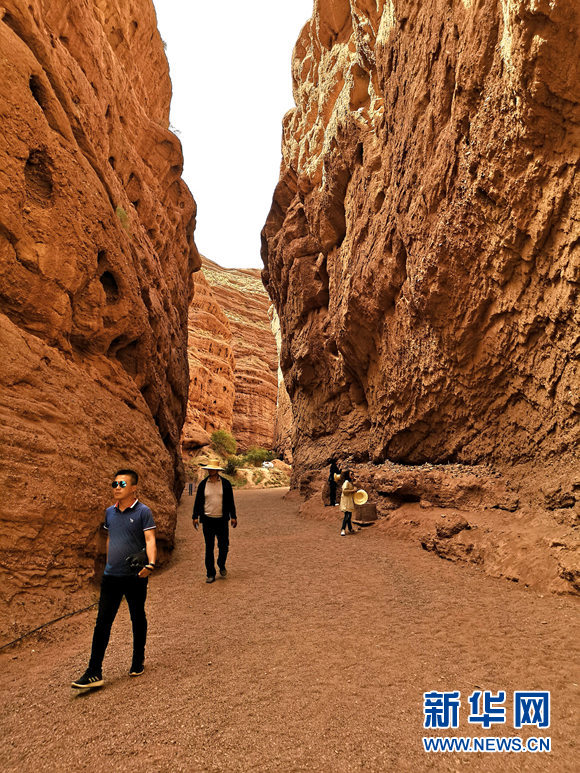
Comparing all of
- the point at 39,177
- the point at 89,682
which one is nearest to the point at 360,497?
the point at 89,682

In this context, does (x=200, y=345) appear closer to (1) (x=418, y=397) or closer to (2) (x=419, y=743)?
(1) (x=418, y=397)

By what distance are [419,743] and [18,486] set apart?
515 centimetres

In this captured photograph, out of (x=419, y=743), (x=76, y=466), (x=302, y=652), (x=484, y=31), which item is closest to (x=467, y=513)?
(x=302, y=652)

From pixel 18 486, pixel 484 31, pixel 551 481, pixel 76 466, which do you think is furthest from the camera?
pixel 484 31

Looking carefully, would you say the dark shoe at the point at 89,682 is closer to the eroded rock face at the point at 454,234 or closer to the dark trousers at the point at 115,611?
the dark trousers at the point at 115,611

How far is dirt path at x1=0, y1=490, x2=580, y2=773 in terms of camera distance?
8.17ft

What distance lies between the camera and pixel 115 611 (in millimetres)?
3449

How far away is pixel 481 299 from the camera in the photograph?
8047mm

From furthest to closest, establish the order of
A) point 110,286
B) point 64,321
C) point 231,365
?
1. point 231,365
2. point 110,286
3. point 64,321

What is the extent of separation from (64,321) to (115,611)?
225 inches

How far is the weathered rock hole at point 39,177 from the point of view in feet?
22.9

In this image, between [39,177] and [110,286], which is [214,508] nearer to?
[110,286]

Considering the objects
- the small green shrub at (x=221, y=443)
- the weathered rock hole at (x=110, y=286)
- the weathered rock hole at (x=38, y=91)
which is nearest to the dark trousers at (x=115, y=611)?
the weathered rock hole at (x=110, y=286)

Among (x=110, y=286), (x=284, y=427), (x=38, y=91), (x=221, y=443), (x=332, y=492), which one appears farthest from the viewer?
(x=284, y=427)
